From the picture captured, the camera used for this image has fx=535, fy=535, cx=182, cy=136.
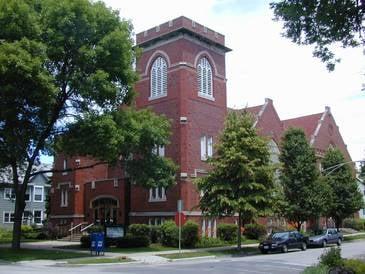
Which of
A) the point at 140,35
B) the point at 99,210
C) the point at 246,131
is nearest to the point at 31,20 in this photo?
the point at 246,131

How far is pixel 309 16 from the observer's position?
1108 centimetres

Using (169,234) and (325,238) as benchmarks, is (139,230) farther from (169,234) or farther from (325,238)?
(325,238)

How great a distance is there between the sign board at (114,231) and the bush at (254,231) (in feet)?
40.2

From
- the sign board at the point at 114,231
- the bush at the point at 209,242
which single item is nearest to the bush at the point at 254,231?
the bush at the point at 209,242

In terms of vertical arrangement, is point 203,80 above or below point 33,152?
above

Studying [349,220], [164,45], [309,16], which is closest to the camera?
[309,16]

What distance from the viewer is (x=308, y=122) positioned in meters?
67.3

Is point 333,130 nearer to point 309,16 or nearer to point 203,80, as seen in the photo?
point 203,80

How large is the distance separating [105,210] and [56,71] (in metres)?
19.8

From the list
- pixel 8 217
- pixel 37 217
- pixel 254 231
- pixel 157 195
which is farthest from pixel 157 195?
pixel 37 217

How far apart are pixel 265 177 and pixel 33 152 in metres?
14.4

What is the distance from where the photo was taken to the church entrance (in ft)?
148

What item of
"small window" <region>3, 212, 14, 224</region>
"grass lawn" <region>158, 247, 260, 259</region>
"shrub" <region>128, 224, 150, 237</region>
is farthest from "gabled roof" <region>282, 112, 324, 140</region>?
"small window" <region>3, 212, 14, 224</region>

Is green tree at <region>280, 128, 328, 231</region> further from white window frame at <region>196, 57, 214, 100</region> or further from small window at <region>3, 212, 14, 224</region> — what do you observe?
small window at <region>3, 212, 14, 224</region>
